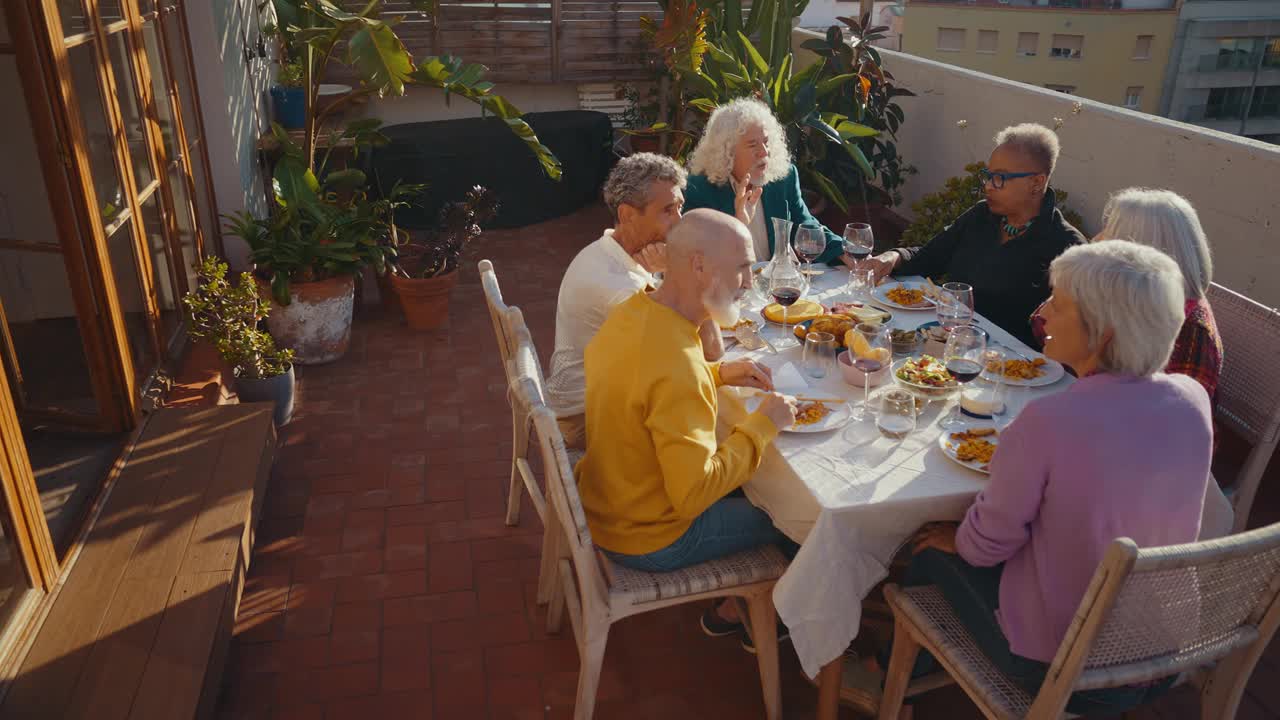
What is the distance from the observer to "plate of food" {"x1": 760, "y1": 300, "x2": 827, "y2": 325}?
3203 mm

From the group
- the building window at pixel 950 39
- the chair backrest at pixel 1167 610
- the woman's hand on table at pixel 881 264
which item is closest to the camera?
the chair backrest at pixel 1167 610

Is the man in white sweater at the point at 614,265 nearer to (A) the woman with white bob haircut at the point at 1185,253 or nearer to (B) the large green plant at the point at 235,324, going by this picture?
(A) the woman with white bob haircut at the point at 1185,253

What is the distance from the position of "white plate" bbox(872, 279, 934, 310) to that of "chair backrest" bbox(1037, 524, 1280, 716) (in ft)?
5.08

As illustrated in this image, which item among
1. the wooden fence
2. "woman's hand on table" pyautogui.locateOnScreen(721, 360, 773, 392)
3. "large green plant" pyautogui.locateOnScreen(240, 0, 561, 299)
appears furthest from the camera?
the wooden fence

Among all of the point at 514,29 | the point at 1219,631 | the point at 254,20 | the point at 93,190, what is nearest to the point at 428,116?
the point at 514,29

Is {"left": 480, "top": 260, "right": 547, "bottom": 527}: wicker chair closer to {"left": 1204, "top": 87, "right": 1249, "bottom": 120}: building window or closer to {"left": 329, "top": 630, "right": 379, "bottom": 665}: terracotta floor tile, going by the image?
{"left": 329, "top": 630, "right": 379, "bottom": 665}: terracotta floor tile

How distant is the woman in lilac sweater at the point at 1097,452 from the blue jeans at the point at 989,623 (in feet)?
0.03

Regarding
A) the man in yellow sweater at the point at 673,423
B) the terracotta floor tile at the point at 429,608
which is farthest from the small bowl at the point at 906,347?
the terracotta floor tile at the point at 429,608

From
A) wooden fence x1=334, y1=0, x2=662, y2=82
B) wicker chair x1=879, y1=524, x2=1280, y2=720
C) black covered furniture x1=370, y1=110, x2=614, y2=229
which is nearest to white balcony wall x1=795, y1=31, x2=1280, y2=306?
wicker chair x1=879, y1=524, x2=1280, y2=720

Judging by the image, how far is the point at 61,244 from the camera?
3.25m

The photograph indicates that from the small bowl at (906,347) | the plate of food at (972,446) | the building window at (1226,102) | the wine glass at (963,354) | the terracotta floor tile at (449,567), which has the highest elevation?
the wine glass at (963,354)

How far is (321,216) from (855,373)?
3.35 metres

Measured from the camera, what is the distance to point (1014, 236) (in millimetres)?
3623

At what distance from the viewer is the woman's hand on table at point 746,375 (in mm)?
2641
